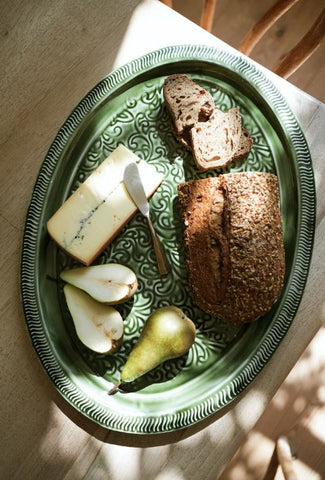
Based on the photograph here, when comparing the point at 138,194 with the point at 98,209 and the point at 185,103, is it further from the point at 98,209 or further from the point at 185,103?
the point at 185,103

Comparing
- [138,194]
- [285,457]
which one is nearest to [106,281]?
[138,194]

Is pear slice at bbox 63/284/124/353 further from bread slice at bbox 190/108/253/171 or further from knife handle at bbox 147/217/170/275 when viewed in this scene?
bread slice at bbox 190/108/253/171

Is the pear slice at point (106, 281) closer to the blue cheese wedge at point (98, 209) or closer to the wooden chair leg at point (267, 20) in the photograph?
the blue cheese wedge at point (98, 209)

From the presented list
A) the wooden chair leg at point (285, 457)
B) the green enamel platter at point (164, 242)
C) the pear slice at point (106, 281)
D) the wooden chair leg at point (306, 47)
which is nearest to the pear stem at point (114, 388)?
the green enamel platter at point (164, 242)

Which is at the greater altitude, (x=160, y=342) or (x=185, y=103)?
(x=185, y=103)

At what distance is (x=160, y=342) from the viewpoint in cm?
101

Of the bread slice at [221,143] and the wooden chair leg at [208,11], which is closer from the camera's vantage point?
the bread slice at [221,143]

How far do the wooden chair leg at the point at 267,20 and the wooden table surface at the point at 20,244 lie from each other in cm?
13

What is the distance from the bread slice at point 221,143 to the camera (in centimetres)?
107

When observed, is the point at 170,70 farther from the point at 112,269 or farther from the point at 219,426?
the point at 219,426

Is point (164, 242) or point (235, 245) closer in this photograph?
point (235, 245)

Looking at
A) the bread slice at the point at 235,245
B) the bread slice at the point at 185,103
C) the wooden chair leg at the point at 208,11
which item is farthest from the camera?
the wooden chair leg at the point at 208,11

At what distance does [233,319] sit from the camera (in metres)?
1.01

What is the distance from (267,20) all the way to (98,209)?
1.96 feet
